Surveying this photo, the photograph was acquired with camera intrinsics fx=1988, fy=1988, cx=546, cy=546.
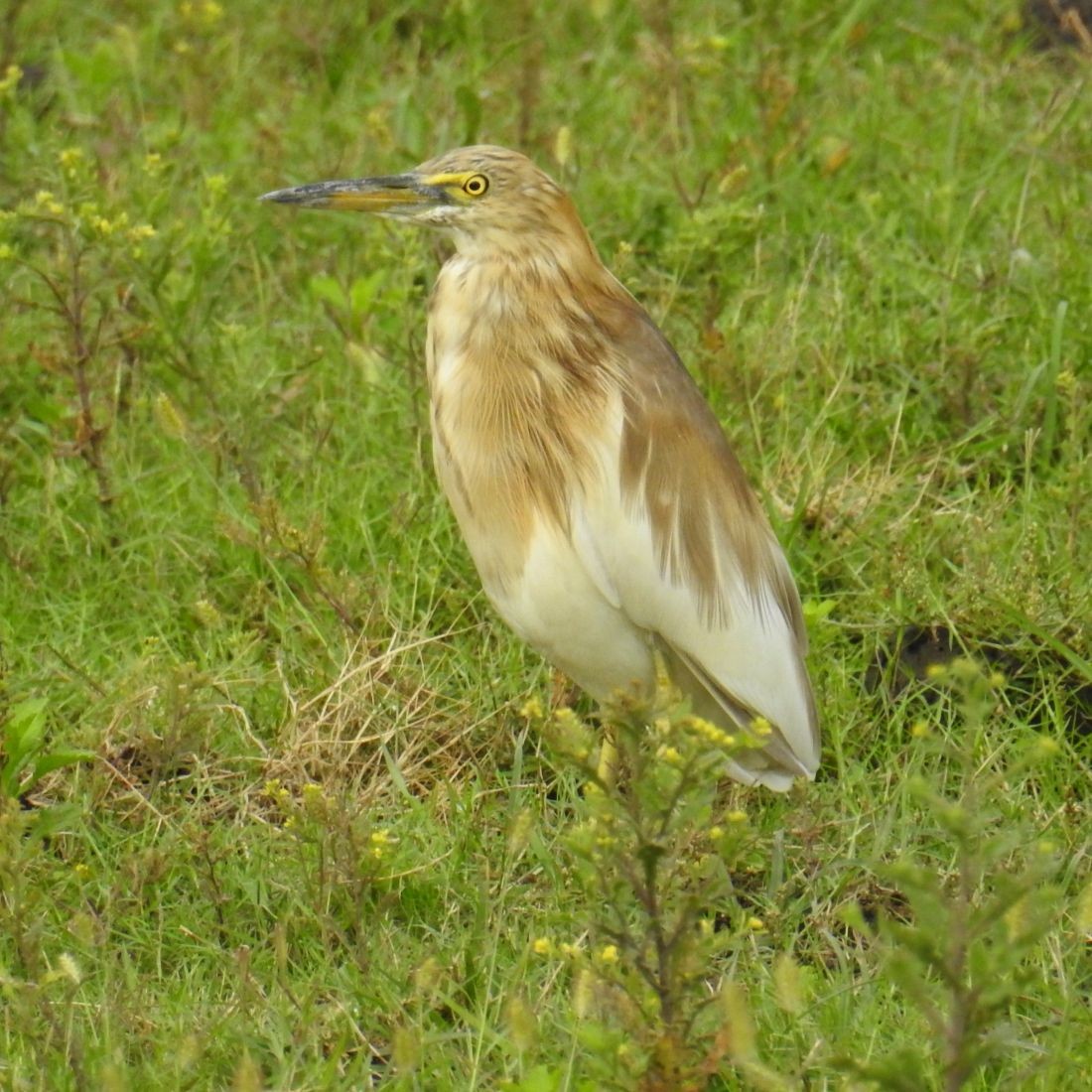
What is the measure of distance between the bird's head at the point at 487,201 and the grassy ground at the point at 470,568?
66 centimetres

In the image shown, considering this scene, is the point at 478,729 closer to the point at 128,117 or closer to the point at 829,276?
the point at 829,276

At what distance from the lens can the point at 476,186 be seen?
3.54m

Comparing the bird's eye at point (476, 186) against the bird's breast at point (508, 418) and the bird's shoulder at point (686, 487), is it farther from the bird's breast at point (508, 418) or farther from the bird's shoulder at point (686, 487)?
the bird's shoulder at point (686, 487)

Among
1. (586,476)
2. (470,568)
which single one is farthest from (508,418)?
(470,568)

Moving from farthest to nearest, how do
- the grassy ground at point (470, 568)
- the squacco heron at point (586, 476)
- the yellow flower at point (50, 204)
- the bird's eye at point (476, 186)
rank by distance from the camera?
the yellow flower at point (50, 204) < the bird's eye at point (476, 186) < the squacco heron at point (586, 476) < the grassy ground at point (470, 568)

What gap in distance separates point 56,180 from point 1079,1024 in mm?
2567

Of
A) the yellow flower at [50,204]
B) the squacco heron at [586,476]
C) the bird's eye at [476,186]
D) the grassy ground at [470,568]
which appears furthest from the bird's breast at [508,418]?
the yellow flower at [50,204]

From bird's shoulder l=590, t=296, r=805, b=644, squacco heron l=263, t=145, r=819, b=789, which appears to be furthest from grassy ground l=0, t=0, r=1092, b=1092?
bird's shoulder l=590, t=296, r=805, b=644

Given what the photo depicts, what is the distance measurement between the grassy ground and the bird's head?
66 cm

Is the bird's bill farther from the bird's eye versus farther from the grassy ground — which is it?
the grassy ground

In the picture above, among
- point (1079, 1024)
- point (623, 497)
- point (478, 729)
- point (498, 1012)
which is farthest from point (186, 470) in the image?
point (1079, 1024)

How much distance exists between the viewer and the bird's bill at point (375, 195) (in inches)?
141

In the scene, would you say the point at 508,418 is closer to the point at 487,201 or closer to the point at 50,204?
the point at 487,201

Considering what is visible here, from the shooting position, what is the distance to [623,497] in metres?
3.38
